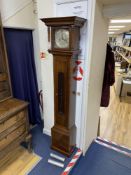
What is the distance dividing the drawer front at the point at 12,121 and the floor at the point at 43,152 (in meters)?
0.62

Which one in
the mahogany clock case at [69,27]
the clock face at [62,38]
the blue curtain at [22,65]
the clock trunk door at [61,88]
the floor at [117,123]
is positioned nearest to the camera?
the mahogany clock case at [69,27]

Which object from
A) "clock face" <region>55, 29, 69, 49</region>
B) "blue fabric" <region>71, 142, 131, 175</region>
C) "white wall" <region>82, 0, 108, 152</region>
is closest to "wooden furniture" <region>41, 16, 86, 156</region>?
"clock face" <region>55, 29, 69, 49</region>

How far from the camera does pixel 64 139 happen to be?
72.7 inches

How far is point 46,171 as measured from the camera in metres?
1.73

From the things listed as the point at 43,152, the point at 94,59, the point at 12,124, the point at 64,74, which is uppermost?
the point at 94,59

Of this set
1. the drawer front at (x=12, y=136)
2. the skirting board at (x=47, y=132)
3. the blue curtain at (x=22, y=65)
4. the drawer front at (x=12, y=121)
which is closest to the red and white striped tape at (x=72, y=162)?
Result: the skirting board at (x=47, y=132)

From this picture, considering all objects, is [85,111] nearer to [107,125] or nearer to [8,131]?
[8,131]

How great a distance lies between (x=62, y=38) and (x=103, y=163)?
1690 millimetres

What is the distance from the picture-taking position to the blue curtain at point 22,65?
1.96 meters

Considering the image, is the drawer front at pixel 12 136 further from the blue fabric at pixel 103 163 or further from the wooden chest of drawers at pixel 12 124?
the blue fabric at pixel 103 163

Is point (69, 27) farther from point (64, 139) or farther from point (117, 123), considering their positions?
point (117, 123)

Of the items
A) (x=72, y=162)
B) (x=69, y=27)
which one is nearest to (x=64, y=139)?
(x=72, y=162)

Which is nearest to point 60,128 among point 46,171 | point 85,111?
point 85,111

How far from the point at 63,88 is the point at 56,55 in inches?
A: 15.1
